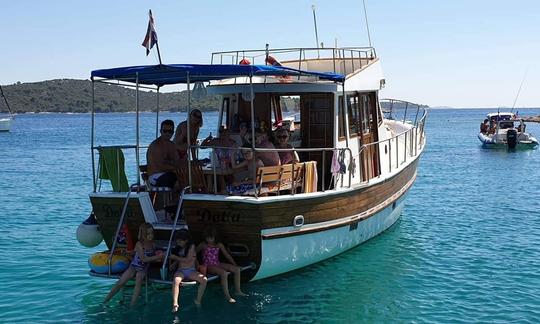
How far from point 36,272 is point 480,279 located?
8296 mm

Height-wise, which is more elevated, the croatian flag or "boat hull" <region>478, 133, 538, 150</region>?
the croatian flag

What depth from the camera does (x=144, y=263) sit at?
9.24 m

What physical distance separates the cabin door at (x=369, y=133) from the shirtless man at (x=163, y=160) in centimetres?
396

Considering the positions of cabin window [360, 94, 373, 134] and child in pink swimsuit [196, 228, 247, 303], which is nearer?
child in pink swimsuit [196, 228, 247, 303]

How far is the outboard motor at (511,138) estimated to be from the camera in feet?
130

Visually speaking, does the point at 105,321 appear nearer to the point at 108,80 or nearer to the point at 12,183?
the point at 108,80

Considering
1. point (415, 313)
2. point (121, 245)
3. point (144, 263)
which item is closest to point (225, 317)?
point (144, 263)

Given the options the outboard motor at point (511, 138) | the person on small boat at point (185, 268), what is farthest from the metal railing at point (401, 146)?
the outboard motor at point (511, 138)

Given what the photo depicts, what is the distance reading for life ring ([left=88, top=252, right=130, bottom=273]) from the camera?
952 centimetres

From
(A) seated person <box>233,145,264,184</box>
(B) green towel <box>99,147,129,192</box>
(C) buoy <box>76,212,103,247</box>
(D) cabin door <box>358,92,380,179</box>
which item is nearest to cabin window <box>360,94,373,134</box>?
(D) cabin door <box>358,92,380,179</box>

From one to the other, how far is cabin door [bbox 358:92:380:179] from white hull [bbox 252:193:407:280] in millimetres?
933

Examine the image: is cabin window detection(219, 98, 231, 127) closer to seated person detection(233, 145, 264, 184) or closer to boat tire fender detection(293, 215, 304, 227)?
seated person detection(233, 145, 264, 184)

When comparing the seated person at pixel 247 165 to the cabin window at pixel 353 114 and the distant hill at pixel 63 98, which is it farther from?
the distant hill at pixel 63 98

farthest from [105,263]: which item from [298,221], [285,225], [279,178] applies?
[298,221]
